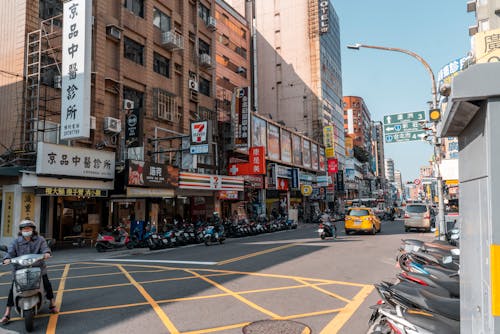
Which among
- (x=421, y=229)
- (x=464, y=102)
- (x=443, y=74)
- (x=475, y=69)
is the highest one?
(x=443, y=74)

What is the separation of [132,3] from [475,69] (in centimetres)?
2611

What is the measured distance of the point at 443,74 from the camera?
23.2m

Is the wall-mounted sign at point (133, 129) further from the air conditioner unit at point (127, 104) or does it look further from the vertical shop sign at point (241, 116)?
the vertical shop sign at point (241, 116)

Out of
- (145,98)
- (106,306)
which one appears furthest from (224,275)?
(145,98)

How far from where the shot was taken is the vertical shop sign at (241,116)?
31.4 meters

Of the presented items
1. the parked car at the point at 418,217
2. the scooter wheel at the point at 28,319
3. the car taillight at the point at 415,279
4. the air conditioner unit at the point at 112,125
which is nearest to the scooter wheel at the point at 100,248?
the air conditioner unit at the point at 112,125

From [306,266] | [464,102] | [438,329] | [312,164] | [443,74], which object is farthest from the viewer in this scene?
[312,164]

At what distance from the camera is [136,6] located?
24.7 m

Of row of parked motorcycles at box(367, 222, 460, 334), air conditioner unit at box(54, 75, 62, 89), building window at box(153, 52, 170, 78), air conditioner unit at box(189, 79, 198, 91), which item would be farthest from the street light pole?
air conditioner unit at box(189, 79, 198, 91)

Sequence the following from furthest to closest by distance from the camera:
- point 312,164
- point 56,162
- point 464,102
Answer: point 312,164 < point 56,162 < point 464,102

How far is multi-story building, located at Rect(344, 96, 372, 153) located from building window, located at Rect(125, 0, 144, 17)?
9474 centimetres

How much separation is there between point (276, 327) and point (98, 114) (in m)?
18.1

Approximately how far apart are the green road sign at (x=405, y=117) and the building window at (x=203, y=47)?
20075 millimetres

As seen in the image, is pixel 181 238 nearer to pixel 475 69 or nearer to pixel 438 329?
pixel 438 329
